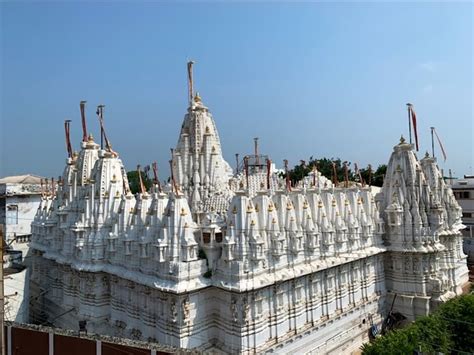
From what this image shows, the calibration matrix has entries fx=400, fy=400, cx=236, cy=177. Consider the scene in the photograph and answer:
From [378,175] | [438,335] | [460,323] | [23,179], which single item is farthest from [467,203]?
[23,179]

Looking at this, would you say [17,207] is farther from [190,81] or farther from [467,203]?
[467,203]

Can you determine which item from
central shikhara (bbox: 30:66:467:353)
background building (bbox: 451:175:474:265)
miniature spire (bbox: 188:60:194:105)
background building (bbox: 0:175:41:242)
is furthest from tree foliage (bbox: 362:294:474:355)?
background building (bbox: 0:175:41:242)

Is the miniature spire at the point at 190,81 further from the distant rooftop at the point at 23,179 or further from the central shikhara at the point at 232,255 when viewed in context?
the distant rooftop at the point at 23,179

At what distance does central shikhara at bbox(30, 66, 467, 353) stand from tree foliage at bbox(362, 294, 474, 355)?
13.5 feet

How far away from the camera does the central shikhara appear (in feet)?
68.1

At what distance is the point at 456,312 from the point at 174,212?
1775cm

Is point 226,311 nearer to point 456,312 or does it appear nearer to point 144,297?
point 144,297

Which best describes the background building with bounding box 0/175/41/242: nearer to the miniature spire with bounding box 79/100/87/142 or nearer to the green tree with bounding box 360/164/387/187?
the miniature spire with bounding box 79/100/87/142

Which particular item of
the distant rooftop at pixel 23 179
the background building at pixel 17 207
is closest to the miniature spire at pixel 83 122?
the background building at pixel 17 207

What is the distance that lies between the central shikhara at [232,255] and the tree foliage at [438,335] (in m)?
4.11

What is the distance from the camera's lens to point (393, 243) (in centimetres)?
3006

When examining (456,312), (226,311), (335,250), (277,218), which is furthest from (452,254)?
Answer: (226,311)

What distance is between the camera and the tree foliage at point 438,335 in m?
20.3

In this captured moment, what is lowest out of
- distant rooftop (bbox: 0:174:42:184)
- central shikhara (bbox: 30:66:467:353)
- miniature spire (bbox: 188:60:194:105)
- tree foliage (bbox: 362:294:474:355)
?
tree foliage (bbox: 362:294:474:355)
